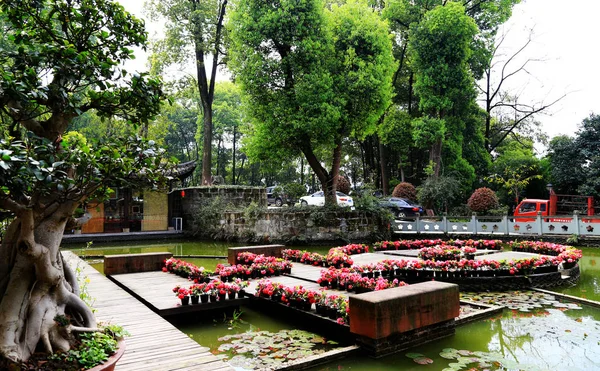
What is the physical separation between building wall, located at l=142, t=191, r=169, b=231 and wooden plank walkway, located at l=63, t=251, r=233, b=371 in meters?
15.6

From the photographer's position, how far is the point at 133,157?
3104 millimetres

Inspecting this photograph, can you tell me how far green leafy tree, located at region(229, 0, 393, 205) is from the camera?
54.4ft

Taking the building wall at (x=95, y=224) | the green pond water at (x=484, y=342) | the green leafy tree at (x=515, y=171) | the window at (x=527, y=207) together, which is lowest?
the green pond water at (x=484, y=342)

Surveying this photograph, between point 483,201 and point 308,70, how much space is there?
1137 centimetres

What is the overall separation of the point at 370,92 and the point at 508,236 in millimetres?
8342

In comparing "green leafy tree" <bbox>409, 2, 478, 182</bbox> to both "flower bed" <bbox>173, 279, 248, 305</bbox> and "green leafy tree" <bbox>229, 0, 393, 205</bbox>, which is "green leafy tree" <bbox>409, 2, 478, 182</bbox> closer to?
"green leafy tree" <bbox>229, 0, 393, 205</bbox>

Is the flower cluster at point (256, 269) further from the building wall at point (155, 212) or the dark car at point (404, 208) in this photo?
the dark car at point (404, 208)

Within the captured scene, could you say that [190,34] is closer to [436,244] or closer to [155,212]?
[155,212]

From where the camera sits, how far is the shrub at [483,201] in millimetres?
21062

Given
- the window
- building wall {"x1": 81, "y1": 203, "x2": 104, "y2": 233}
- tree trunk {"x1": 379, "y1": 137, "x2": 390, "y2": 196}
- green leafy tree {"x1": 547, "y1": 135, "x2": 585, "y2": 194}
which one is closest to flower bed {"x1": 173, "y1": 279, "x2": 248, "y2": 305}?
building wall {"x1": 81, "y1": 203, "x2": 104, "y2": 233}

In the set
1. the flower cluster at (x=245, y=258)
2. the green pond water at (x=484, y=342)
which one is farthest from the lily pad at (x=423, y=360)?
the flower cluster at (x=245, y=258)

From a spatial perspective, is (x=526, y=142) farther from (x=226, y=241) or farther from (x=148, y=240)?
(x=148, y=240)

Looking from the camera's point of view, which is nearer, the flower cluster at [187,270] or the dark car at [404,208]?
the flower cluster at [187,270]

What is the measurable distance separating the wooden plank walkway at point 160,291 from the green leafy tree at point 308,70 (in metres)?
9.57
